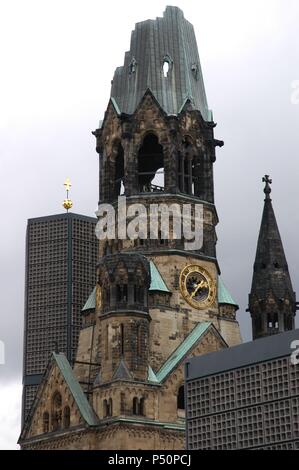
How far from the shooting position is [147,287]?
11925 centimetres

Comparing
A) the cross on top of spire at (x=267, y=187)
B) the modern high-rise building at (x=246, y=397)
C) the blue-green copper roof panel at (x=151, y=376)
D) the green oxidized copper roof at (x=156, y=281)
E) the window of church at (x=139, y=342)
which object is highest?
the cross on top of spire at (x=267, y=187)

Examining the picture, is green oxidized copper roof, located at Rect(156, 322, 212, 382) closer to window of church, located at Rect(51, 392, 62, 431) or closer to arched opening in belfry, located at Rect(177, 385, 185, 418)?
arched opening in belfry, located at Rect(177, 385, 185, 418)

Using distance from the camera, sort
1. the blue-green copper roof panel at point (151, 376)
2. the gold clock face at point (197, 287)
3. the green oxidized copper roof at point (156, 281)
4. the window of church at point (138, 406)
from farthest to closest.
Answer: the gold clock face at point (197, 287) < the green oxidized copper roof at point (156, 281) < the blue-green copper roof panel at point (151, 376) < the window of church at point (138, 406)

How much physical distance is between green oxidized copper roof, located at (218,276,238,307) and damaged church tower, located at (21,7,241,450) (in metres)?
0.11

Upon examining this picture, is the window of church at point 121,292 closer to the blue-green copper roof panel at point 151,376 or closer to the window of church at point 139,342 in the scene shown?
the window of church at point 139,342

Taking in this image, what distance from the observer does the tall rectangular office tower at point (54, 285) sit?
15562 cm

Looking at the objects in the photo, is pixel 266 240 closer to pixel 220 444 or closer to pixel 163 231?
pixel 163 231

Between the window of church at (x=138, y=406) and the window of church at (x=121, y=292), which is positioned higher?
the window of church at (x=121, y=292)

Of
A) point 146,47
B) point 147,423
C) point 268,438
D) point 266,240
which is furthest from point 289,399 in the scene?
point 146,47

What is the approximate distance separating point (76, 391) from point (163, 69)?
1158 inches

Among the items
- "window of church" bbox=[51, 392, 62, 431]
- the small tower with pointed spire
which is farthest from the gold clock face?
"window of church" bbox=[51, 392, 62, 431]

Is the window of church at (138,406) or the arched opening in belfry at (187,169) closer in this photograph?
the window of church at (138,406)

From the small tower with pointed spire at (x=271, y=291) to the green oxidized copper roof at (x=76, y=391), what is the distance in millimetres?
15354

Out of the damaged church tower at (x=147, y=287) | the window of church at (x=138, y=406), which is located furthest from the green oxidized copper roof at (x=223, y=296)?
the window of church at (x=138, y=406)
